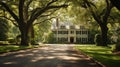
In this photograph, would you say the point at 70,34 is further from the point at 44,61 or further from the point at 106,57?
the point at 44,61

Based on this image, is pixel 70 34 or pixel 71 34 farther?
pixel 70 34

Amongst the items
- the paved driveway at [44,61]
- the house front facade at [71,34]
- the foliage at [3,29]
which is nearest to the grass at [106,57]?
the paved driveway at [44,61]

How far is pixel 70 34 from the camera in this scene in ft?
372

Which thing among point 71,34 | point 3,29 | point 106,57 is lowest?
point 106,57

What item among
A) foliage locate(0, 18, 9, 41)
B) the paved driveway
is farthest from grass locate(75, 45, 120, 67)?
foliage locate(0, 18, 9, 41)

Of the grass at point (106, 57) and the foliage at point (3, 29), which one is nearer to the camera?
the grass at point (106, 57)

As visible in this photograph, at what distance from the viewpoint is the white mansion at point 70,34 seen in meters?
111

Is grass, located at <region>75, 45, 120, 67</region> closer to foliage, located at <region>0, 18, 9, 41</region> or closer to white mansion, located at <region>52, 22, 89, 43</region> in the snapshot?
foliage, located at <region>0, 18, 9, 41</region>

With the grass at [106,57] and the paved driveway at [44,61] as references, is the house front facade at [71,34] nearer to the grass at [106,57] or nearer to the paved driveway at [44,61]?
the grass at [106,57]

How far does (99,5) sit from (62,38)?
5651cm

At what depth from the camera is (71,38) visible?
112562 mm

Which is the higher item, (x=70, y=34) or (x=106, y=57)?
(x=70, y=34)

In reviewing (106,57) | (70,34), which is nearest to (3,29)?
(70,34)

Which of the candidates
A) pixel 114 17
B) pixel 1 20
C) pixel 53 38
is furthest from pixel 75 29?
pixel 114 17
